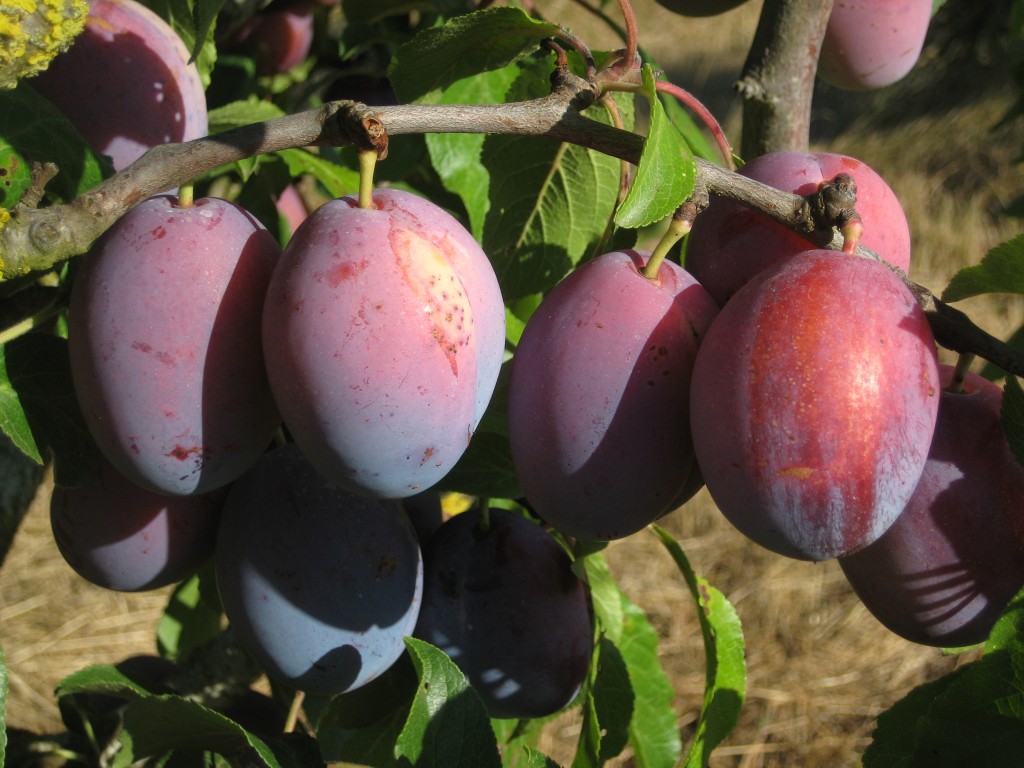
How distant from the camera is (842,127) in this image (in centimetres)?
432

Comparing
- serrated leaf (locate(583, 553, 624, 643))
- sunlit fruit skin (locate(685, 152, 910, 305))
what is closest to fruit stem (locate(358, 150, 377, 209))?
sunlit fruit skin (locate(685, 152, 910, 305))

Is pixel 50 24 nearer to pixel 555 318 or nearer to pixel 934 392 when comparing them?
pixel 555 318

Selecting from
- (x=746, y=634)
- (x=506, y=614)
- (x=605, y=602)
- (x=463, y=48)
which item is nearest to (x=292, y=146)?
(x=463, y=48)

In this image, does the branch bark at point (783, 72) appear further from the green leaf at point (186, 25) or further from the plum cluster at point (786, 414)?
the green leaf at point (186, 25)

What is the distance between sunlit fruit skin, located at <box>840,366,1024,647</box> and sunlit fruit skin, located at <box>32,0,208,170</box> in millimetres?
566

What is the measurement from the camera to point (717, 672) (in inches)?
31.5

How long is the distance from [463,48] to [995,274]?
36 centimetres

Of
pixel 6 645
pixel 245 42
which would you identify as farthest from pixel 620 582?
pixel 245 42

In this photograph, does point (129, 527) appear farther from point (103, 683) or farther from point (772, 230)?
point (772, 230)

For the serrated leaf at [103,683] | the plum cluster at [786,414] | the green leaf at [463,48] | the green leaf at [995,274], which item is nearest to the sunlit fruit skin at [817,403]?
the plum cluster at [786,414]

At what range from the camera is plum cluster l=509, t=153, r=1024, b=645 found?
0.52 meters

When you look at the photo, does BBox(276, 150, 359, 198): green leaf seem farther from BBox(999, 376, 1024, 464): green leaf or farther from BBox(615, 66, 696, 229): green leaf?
BBox(999, 376, 1024, 464): green leaf

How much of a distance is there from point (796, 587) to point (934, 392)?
2.09m

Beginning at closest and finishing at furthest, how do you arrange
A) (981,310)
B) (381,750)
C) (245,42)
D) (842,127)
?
(381,750) < (245,42) < (981,310) < (842,127)
